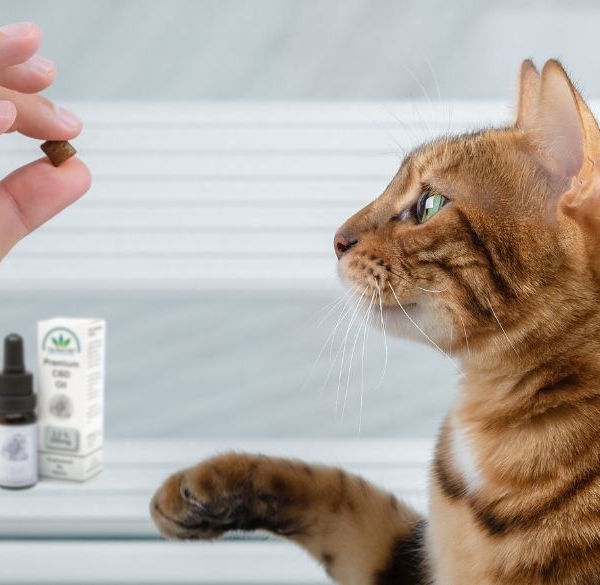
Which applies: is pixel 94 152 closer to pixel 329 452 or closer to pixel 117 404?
pixel 117 404

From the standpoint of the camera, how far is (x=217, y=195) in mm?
950

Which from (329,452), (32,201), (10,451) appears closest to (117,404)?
(10,451)

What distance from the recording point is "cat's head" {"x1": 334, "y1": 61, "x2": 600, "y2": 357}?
0.52 m

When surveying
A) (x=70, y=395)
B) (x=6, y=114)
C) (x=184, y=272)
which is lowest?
(x=70, y=395)

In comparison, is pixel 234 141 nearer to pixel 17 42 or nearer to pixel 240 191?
pixel 240 191

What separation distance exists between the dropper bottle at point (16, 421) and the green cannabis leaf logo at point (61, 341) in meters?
0.04

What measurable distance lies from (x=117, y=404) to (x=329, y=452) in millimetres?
273

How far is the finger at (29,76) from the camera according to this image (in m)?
0.58

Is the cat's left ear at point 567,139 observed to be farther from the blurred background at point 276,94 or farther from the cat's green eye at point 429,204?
the blurred background at point 276,94

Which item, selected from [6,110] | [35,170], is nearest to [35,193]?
[35,170]

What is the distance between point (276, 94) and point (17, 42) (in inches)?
17.9

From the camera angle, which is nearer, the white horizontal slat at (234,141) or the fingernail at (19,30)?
the fingernail at (19,30)

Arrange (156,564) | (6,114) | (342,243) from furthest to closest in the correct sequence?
(156,564) → (342,243) → (6,114)

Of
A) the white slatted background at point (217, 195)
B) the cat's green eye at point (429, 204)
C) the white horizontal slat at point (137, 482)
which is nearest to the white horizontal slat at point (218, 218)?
the white slatted background at point (217, 195)
